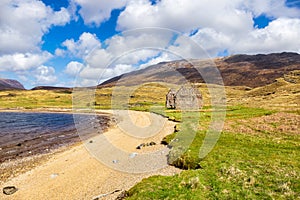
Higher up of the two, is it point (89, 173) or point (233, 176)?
point (233, 176)

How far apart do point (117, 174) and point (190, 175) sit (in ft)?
28.3

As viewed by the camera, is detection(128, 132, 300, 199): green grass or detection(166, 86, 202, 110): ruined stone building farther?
detection(166, 86, 202, 110): ruined stone building

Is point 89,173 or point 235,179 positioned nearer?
point 235,179

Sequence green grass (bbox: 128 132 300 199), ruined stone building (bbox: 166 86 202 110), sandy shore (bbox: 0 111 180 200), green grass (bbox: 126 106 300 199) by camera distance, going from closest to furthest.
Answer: green grass (bbox: 128 132 300 199), green grass (bbox: 126 106 300 199), sandy shore (bbox: 0 111 180 200), ruined stone building (bbox: 166 86 202 110)

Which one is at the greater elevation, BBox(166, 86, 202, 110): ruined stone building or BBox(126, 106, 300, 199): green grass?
BBox(166, 86, 202, 110): ruined stone building

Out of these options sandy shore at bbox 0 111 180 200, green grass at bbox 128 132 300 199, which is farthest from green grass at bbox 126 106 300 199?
sandy shore at bbox 0 111 180 200

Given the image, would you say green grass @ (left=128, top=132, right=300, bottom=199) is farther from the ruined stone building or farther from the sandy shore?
the ruined stone building

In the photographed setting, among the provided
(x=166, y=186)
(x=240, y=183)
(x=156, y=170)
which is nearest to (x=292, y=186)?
(x=240, y=183)

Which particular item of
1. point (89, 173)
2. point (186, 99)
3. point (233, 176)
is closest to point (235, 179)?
point (233, 176)

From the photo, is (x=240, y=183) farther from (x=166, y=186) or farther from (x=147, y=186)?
(x=147, y=186)

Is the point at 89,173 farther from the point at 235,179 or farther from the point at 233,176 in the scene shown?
the point at 235,179

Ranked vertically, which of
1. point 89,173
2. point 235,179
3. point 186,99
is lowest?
point 89,173

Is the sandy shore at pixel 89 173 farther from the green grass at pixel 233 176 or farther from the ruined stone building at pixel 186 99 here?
the ruined stone building at pixel 186 99

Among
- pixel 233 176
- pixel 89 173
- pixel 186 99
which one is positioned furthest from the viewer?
pixel 186 99
